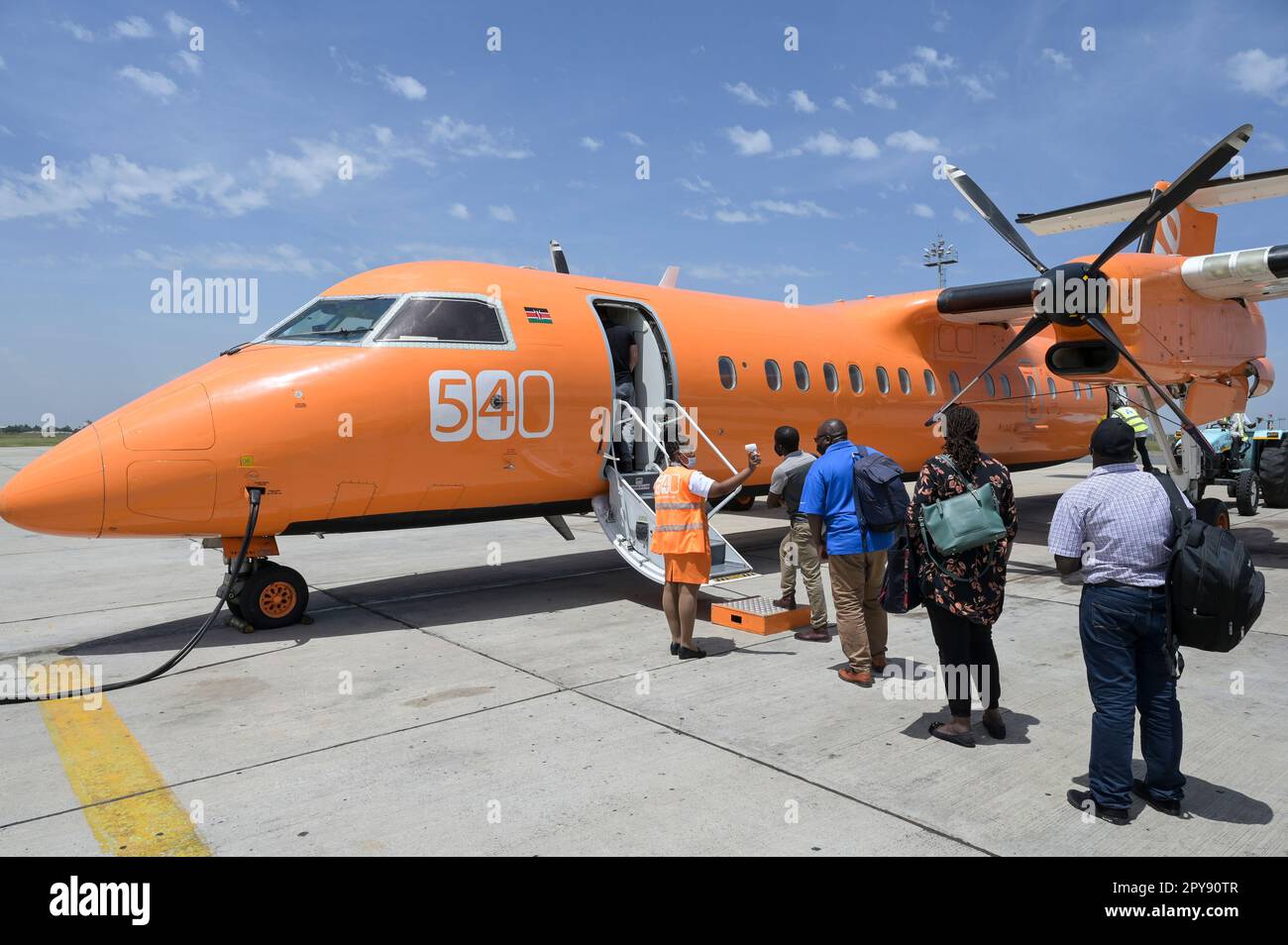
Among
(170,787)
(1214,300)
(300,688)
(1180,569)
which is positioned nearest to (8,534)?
(300,688)

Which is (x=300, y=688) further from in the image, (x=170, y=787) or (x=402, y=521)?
(x=402, y=521)

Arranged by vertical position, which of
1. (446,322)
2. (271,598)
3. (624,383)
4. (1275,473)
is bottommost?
(271,598)

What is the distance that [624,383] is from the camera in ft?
32.8

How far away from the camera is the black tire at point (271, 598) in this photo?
7395 millimetres

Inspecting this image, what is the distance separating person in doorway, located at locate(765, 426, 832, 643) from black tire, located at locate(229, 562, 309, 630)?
438cm

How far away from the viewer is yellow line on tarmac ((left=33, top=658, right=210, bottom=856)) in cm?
366

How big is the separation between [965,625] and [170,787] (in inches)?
166

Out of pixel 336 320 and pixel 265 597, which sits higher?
pixel 336 320

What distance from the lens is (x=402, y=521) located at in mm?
7871

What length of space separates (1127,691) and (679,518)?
130 inches

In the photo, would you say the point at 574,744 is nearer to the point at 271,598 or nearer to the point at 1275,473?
the point at 271,598

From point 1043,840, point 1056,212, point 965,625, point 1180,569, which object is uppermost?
point 1056,212

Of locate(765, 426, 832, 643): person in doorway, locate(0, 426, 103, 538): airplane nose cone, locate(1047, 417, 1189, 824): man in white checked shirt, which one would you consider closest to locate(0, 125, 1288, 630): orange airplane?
locate(0, 426, 103, 538): airplane nose cone

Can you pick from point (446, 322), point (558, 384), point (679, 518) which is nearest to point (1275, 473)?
point (558, 384)
